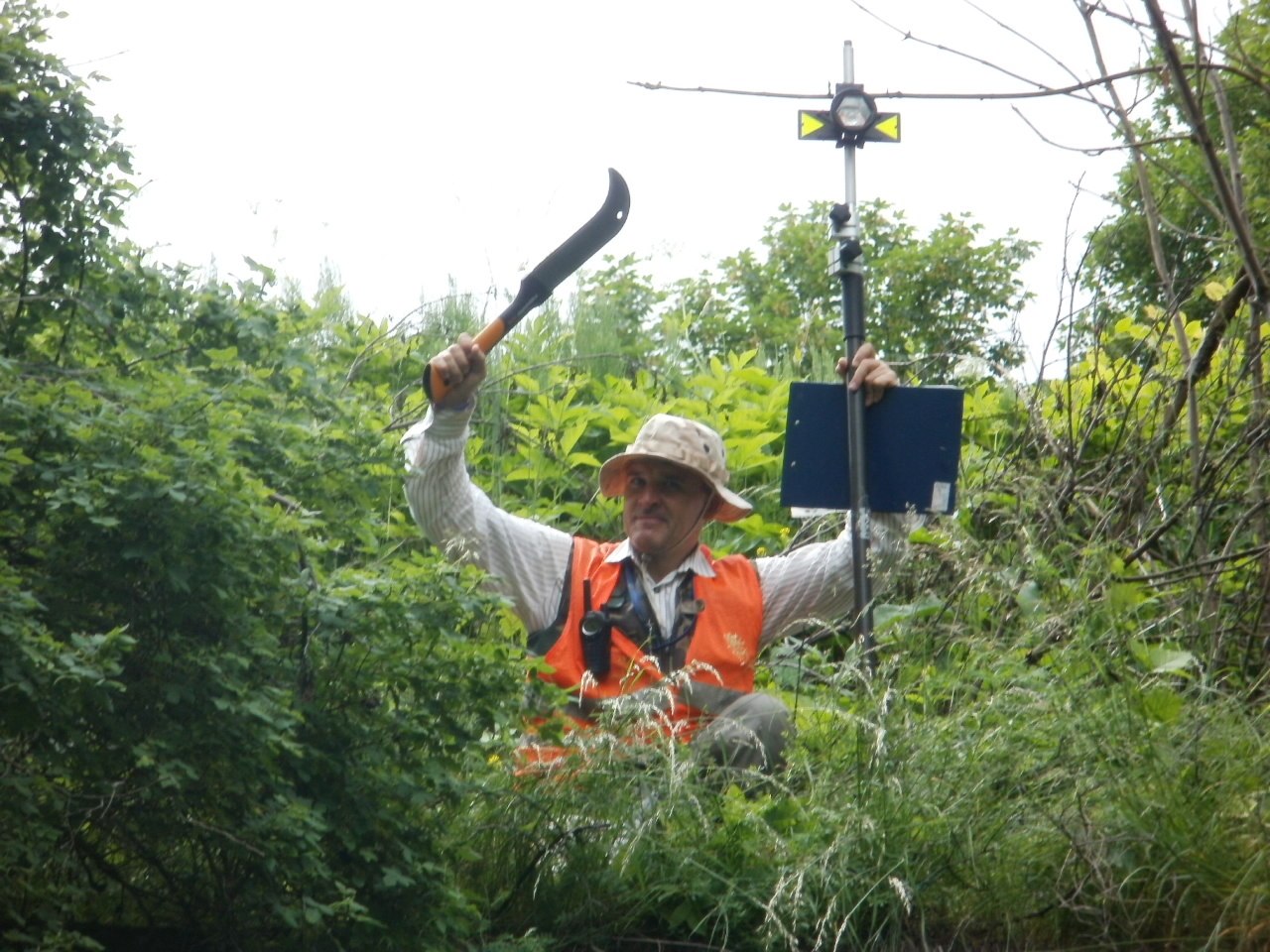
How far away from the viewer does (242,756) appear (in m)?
3.14

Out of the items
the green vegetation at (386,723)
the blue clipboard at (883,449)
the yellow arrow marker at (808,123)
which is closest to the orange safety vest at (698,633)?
the blue clipboard at (883,449)

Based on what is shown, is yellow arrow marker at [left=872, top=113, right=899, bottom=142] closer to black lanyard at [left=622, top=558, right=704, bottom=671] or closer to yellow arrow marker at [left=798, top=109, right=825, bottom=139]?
yellow arrow marker at [left=798, top=109, right=825, bottom=139]

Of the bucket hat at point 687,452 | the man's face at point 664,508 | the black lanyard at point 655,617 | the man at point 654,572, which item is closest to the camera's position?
the man at point 654,572

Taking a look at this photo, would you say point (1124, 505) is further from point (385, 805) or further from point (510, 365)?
point (510, 365)

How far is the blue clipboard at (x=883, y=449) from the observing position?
557 centimetres

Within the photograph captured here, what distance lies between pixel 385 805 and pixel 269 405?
93 cm

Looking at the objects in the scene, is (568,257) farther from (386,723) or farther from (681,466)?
(386,723)

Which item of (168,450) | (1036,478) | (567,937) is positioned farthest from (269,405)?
(1036,478)

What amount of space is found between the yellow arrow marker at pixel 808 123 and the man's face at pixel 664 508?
1132 mm

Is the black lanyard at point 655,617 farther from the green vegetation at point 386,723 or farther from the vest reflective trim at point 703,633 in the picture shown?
the green vegetation at point 386,723

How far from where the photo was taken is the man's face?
18.5 ft

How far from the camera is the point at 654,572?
5664mm

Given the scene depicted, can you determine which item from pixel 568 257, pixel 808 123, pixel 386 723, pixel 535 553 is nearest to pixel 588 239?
pixel 568 257

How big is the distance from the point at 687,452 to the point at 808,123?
1.11 m
